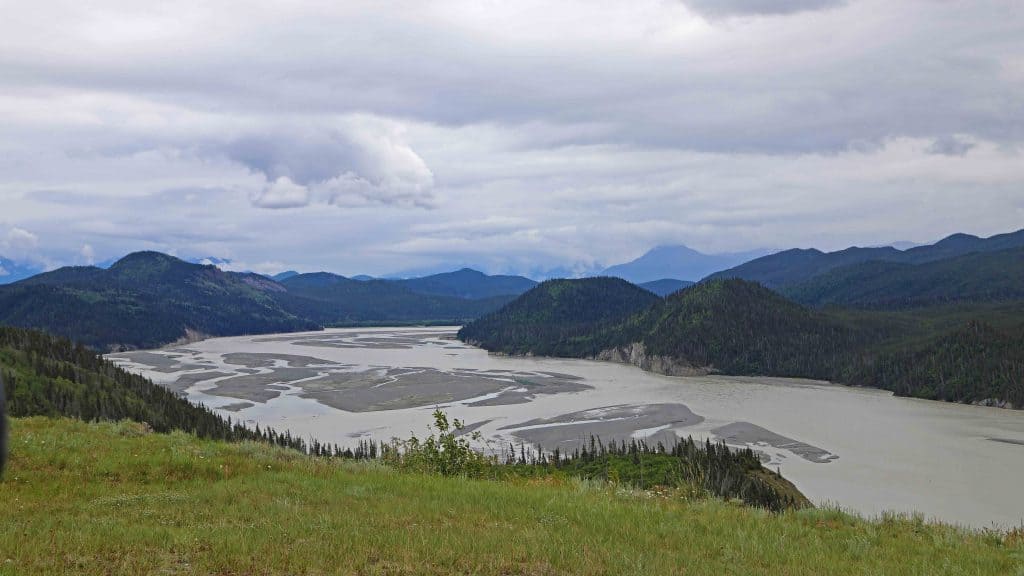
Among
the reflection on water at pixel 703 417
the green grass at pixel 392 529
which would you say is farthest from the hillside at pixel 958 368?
the green grass at pixel 392 529

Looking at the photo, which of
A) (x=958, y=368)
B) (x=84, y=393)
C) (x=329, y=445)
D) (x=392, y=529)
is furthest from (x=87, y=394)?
(x=958, y=368)

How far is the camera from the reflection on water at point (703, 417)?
61812 mm

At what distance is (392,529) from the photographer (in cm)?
1262

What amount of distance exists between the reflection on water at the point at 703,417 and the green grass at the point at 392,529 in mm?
31072

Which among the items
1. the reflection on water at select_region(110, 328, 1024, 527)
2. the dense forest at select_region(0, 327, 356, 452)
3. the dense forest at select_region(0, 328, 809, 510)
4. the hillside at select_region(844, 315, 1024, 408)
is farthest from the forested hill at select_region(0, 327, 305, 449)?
the hillside at select_region(844, 315, 1024, 408)

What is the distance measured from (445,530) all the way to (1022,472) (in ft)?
242

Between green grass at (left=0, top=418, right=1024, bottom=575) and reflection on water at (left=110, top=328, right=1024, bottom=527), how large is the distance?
3107 cm

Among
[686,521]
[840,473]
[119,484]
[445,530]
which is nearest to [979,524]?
[840,473]

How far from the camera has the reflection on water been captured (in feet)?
203

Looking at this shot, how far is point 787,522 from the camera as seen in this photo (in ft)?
50.4

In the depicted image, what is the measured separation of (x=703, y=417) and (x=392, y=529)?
9381 cm

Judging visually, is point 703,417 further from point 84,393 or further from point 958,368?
point 84,393

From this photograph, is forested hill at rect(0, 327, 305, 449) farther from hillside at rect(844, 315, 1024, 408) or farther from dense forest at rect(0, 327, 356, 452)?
hillside at rect(844, 315, 1024, 408)

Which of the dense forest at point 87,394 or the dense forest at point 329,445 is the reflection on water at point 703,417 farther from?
the dense forest at point 87,394
